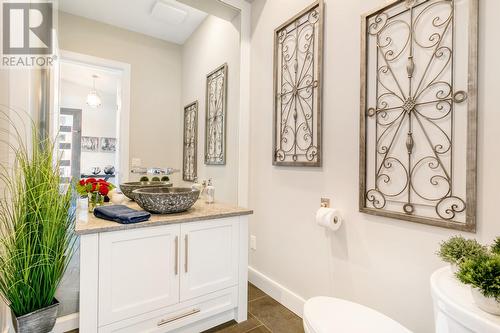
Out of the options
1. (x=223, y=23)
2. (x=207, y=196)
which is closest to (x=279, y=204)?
(x=207, y=196)

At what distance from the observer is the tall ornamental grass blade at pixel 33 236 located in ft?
3.80

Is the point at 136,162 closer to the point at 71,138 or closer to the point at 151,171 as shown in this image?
the point at 151,171

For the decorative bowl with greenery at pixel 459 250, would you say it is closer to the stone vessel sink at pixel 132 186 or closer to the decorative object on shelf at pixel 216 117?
the stone vessel sink at pixel 132 186

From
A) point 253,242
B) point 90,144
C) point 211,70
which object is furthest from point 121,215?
point 211,70

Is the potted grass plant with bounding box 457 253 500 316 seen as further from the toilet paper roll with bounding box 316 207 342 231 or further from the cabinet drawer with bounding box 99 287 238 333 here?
the cabinet drawer with bounding box 99 287 238 333

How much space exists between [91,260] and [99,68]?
5.43ft

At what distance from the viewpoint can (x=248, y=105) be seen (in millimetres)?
2385

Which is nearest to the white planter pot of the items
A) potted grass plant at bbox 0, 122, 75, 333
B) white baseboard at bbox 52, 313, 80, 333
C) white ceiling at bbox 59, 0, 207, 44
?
potted grass plant at bbox 0, 122, 75, 333

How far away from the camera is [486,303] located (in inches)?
25.8

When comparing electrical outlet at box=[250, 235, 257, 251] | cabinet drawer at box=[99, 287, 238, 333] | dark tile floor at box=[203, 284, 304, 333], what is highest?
electrical outlet at box=[250, 235, 257, 251]

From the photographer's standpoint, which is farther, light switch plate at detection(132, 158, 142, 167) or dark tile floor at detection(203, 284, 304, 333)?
light switch plate at detection(132, 158, 142, 167)

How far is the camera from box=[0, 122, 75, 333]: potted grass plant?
1.16m

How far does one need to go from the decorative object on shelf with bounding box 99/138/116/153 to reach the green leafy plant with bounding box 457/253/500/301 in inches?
90.9

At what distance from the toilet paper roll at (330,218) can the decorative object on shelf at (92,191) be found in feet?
4.65
